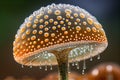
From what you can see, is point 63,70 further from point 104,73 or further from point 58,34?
point 104,73

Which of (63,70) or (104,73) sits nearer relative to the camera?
(63,70)

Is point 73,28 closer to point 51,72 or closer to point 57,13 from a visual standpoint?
point 57,13

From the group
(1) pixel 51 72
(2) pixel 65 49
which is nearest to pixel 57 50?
(2) pixel 65 49

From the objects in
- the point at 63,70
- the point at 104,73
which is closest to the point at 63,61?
the point at 63,70

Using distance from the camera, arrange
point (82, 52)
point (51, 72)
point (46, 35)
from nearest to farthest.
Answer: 1. point (46, 35)
2. point (82, 52)
3. point (51, 72)

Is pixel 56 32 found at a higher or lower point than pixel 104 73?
higher

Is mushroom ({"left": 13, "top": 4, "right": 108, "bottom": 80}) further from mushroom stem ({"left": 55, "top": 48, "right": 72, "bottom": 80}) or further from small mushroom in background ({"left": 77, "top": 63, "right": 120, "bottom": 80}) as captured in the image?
small mushroom in background ({"left": 77, "top": 63, "right": 120, "bottom": 80})

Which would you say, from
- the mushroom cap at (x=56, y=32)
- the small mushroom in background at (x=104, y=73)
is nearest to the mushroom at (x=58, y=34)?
Result: the mushroom cap at (x=56, y=32)
